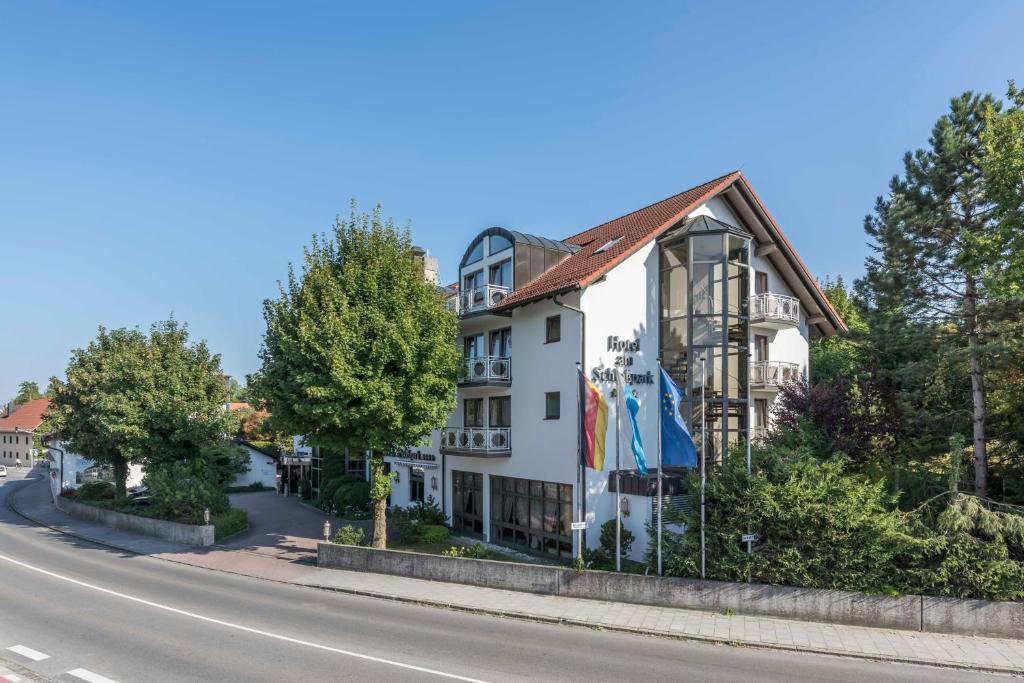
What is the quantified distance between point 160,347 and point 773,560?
94.9 ft

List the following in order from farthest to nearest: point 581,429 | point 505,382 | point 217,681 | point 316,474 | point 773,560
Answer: point 316,474 < point 505,382 < point 581,429 < point 773,560 < point 217,681

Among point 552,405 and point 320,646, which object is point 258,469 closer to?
point 552,405

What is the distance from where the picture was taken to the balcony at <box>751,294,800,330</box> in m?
23.4

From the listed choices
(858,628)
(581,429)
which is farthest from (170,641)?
(858,628)

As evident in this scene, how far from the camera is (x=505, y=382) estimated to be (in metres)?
23.5

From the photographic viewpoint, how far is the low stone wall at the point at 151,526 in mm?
25312

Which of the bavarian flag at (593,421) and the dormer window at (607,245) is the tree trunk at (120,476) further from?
the bavarian flag at (593,421)

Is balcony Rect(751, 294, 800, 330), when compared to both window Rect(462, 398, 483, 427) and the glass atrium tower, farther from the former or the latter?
window Rect(462, 398, 483, 427)

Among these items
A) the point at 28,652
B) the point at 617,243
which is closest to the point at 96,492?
the point at 28,652

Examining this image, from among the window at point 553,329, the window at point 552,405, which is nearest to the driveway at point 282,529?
the window at point 552,405

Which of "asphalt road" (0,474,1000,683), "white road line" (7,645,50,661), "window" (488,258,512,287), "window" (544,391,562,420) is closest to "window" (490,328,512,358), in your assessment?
"window" (488,258,512,287)

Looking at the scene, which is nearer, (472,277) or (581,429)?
(581,429)

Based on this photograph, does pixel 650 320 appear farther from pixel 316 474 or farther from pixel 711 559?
pixel 316 474

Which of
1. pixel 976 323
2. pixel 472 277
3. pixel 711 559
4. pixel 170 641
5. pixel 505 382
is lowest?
pixel 170 641
